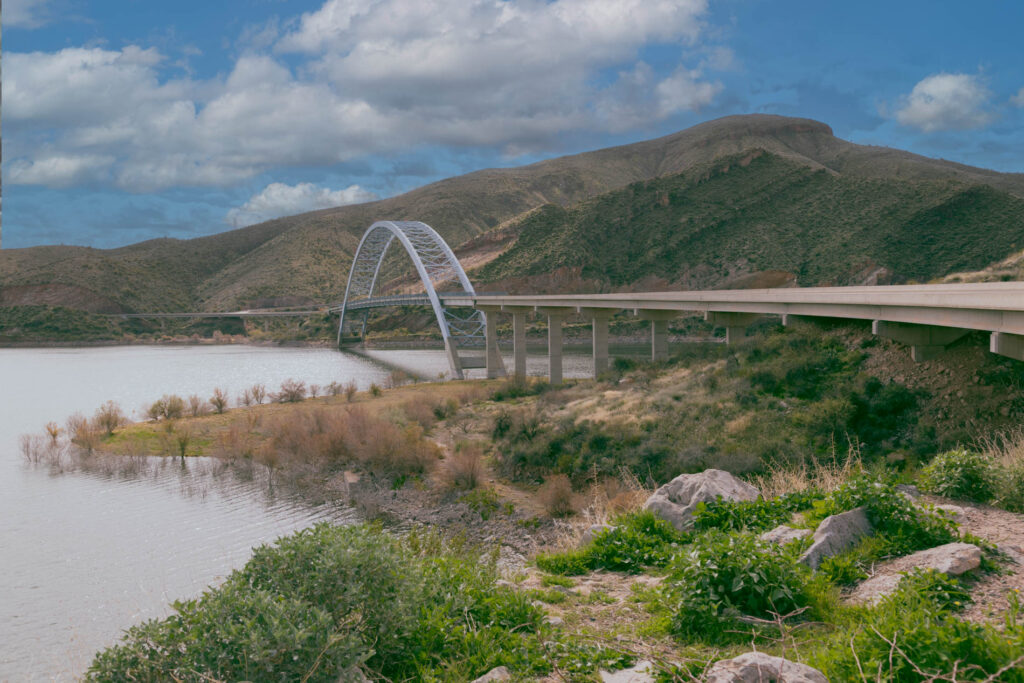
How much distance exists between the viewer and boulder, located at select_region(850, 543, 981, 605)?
510cm

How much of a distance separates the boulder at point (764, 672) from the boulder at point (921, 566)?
4.86ft

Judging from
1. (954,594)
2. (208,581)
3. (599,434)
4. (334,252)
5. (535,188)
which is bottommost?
(208,581)

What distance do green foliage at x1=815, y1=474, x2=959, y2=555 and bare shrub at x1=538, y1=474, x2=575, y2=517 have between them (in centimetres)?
959

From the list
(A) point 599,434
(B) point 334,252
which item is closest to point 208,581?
(A) point 599,434

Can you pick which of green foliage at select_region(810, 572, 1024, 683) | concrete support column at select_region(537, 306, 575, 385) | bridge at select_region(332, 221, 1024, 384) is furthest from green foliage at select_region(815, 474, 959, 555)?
concrete support column at select_region(537, 306, 575, 385)

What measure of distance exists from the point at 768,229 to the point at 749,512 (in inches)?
2879

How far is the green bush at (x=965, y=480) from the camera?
297 inches

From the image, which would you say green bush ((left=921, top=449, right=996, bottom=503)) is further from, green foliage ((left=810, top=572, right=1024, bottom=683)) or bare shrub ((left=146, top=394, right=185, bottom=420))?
bare shrub ((left=146, top=394, right=185, bottom=420))

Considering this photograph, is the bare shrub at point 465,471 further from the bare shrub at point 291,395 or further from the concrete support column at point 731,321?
the bare shrub at point 291,395

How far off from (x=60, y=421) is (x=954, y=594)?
3475 centimetres

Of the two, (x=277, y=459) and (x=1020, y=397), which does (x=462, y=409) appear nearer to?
(x=277, y=459)

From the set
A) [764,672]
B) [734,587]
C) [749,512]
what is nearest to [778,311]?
[749,512]

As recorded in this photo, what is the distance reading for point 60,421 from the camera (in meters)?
30.3

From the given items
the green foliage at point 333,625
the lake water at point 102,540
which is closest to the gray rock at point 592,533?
the green foliage at point 333,625
